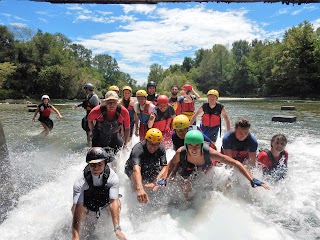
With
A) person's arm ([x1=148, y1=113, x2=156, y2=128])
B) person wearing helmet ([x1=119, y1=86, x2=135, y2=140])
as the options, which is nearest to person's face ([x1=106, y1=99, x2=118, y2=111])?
person's arm ([x1=148, y1=113, x2=156, y2=128])

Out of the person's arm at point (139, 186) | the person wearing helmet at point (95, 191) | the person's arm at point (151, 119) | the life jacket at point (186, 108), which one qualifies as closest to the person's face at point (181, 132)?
the person's arm at point (139, 186)

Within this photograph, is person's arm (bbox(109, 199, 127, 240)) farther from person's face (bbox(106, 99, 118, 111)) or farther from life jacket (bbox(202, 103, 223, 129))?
life jacket (bbox(202, 103, 223, 129))

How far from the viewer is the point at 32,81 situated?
64438 millimetres

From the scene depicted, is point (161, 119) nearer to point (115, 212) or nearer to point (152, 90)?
point (152, 90)

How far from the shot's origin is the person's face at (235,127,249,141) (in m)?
5.43

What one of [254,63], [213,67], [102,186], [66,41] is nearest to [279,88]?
[254,63]

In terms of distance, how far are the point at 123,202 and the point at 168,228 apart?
1166mm

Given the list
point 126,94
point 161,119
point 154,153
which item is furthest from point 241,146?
point 126,94

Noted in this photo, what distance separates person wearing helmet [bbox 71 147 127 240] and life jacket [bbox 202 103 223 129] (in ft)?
13.5

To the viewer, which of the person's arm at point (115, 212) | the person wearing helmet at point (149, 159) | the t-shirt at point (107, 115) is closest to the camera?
the person's arm at point (115, 212)

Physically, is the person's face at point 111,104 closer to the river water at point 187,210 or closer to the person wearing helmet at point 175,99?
the river water at point 187,210

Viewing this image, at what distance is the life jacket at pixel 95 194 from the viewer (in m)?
4.15

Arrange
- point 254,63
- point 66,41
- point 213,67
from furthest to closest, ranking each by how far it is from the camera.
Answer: point 66,41 < point 213,67 < point 254,63

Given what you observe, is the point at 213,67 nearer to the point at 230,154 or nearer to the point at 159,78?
the point at 159,78
